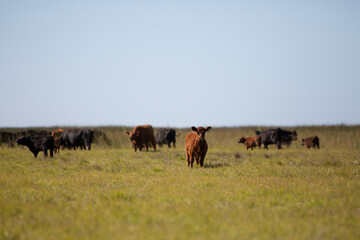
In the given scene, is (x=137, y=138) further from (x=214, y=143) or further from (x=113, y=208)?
(x=113, y=208)

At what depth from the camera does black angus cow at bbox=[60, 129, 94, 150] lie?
90.7ft

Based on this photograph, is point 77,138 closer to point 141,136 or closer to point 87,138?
point 87,138

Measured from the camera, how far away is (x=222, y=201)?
6.95 meters

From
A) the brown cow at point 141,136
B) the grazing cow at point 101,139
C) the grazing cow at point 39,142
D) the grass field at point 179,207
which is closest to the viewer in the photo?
the grass field at point 179,207

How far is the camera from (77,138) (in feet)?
92.8

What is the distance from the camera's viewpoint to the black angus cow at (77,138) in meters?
27.6

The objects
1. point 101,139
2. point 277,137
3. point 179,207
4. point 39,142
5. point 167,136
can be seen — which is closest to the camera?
point 179,207

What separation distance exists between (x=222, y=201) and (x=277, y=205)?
104 centimetres

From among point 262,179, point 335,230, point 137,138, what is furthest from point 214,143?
point 335,230

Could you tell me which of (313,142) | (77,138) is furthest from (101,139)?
(313,142)

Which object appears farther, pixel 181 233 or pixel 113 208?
pixel 113 208


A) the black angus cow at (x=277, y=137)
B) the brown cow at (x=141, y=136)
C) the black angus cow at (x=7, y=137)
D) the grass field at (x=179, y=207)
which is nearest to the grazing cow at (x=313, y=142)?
the black angus cow at (x=277, y=137)

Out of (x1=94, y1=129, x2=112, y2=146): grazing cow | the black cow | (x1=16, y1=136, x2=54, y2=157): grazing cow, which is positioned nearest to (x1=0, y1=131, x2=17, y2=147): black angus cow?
the black cow

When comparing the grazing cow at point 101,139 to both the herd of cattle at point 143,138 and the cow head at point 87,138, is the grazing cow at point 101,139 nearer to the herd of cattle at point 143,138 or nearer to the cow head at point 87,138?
the herd of cattle at point 143,138
